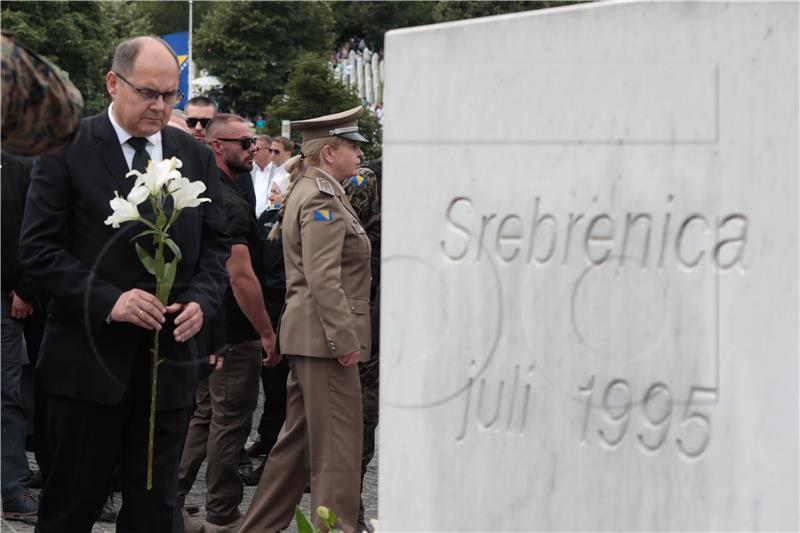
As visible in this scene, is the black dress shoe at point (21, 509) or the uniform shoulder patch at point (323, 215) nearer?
the uniform shoulder patch at point (323, 215)

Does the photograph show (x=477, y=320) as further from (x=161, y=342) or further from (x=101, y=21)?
(x=101, y=21)

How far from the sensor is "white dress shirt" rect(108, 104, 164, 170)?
4.49m

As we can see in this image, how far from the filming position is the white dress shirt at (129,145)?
449 centimetres

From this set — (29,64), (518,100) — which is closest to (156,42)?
(29,64)

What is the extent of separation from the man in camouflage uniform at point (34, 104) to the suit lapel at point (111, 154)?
42.5 inches

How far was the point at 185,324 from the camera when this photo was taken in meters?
4.43

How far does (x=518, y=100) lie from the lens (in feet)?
9.52

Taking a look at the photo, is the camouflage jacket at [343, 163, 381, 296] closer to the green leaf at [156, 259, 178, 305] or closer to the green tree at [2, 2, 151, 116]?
the green leaf at [156, 259, 178, 305]

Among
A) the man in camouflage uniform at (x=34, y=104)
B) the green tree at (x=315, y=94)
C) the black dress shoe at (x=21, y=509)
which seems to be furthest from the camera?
the green tree at (x=315, y=94)

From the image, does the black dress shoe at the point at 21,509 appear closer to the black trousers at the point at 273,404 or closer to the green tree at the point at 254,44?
the black trousers at the point at 273,404

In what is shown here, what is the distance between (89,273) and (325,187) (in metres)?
1.80

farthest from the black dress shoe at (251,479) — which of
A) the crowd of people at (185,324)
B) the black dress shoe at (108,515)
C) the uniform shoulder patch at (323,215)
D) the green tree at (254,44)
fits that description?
the green tree at (254,44)

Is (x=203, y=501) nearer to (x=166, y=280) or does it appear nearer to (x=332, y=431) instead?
(x=332, y=431)

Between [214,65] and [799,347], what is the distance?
44072 mm
